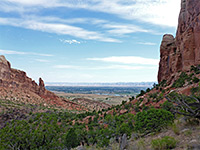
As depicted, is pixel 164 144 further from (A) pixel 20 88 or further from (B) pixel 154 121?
(A) pixel 20 88

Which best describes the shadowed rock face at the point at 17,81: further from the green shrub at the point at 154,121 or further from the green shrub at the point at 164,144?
the green shrub at the point at 164,144

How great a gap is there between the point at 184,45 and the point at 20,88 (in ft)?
178

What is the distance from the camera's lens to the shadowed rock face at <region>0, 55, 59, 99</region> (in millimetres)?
53050

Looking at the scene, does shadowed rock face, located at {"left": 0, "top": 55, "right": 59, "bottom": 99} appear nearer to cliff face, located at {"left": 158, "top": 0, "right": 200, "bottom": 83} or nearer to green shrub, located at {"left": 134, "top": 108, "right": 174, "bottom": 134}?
cliff face, located at {"left": 158, "top": 0, "right": 200, "bottom": 83}

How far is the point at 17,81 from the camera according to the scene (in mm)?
59625

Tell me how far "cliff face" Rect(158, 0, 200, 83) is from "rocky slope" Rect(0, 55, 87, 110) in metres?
40.1

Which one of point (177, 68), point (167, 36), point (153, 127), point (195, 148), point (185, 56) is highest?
point (167, 36)

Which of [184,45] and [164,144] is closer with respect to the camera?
[164,144]

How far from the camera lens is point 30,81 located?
65.2 m

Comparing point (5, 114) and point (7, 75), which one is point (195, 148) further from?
point (7, 75)

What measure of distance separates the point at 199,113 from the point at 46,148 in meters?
15.6

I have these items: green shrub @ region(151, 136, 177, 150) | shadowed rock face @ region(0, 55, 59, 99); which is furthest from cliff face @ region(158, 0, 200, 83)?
shadowed rock face @ region(0, 55, 59, 99)

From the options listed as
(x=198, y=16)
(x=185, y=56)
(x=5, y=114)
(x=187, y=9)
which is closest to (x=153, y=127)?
(x=185, y=56)

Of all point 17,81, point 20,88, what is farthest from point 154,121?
point 17,81
